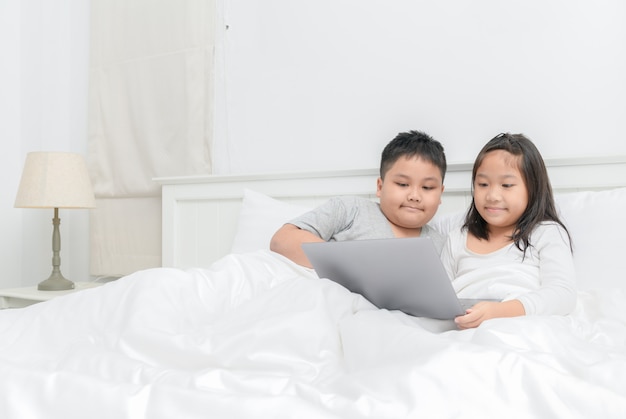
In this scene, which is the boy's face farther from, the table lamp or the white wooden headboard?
the table lamp

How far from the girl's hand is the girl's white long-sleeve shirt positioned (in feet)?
0.12

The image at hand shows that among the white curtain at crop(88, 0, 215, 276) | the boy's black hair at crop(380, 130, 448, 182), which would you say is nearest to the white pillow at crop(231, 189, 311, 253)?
the boy's black hair at crop(380, 130, 448, 182)

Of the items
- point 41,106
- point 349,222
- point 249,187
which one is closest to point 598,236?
point 349,222

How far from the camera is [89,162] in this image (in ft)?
8.42

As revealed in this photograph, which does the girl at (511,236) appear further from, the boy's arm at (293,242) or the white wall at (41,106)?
the white wall at (41,106)

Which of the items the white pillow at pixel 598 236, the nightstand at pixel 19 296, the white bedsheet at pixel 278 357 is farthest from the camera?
the nightstand at pixel 19 296

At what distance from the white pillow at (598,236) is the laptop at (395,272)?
0.48m

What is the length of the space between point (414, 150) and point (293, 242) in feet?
1.28

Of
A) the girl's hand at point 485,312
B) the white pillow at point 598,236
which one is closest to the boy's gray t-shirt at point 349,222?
the white pillow at point 598,236

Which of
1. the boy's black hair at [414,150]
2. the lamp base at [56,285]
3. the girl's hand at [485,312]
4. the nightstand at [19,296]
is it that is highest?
the boy's black hair at [414,150]

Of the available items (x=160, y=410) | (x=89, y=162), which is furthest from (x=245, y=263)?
(x=89, y=162)

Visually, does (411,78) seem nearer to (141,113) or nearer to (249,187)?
(249,187)

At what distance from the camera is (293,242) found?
1.46 metres

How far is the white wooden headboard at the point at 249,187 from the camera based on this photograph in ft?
5.13
